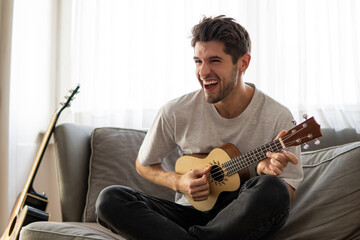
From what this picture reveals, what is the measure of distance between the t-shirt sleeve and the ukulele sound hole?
0.25 meters

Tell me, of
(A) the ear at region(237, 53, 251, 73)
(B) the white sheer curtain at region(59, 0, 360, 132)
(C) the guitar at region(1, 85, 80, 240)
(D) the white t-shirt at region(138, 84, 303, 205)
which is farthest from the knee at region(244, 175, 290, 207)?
(C) the guitar at region(1, 85, 80, 240)

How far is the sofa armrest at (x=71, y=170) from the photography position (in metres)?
1.82

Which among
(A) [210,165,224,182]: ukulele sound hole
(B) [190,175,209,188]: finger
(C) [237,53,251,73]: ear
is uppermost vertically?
(C) [237,53,251,73]: ear

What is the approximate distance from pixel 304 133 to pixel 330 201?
1.24ft

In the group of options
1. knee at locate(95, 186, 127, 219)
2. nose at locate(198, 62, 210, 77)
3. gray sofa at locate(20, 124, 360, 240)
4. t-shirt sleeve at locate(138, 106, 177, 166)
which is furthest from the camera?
t-shirt sleeve at locate(138, 106, 177, 166)

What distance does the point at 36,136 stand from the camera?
103 inches

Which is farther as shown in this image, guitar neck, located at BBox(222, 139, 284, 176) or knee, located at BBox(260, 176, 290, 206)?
guitar neck, located at BBox(222, 139, 284, 176)

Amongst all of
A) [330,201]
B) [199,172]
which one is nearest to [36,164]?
[199,172]

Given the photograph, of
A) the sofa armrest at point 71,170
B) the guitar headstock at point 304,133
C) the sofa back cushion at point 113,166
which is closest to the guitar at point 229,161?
the guitar headstock at point 304,133

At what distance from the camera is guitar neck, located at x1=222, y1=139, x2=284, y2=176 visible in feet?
4.50

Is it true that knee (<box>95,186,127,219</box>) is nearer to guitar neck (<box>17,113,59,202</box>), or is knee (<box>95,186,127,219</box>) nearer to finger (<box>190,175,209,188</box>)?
finger (<box>190,175,209,188</box>)

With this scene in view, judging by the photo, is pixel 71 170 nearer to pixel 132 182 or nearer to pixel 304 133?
pixel 132 182

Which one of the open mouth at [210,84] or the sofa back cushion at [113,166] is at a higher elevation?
the open mouth at [210,84]

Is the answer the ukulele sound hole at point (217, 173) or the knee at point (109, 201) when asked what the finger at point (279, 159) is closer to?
the ukulele sound hole at point (217, 173)
